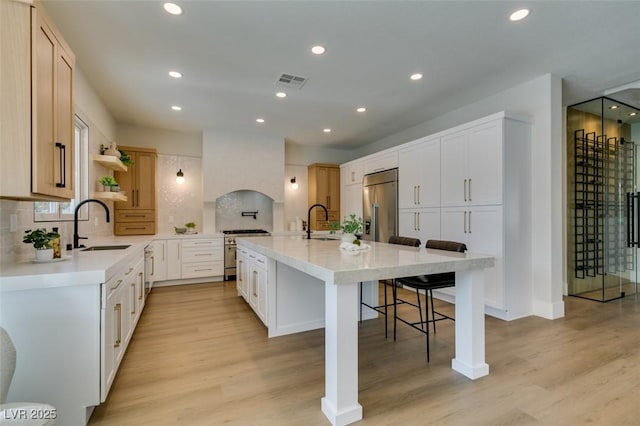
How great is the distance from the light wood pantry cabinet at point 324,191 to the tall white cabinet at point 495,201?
297 cm

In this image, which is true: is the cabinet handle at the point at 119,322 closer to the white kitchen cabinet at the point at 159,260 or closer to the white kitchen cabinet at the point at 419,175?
the white kitchen cabinet at the point at 159,260

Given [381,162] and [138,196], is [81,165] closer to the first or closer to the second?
[138,196]

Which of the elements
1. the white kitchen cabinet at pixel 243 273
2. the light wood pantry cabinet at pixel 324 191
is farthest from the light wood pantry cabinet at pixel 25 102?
the light wood pantry cabinet at pixel 324 191

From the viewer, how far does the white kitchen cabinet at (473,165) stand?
11.2 feet

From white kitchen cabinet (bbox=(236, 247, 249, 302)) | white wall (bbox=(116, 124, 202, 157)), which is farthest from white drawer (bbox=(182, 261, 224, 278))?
white wall (bbox=(116, 124, 202, 157))

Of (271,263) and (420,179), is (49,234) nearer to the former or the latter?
(271,263)

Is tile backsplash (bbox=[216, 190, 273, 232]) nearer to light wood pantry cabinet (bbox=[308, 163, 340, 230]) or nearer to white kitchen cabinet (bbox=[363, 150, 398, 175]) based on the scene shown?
light wood pantry cabinet (bbox=[308, 163, 340, 230])

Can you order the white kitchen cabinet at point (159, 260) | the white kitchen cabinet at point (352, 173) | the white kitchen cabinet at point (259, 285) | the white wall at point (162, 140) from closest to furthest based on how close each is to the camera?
the white kitchen cabinet at point (259, 285) < the white kitchen cabinet at point (159, 260) < the white wall at point (162, 140) < the white kitchen cabinet at point (352, 173)

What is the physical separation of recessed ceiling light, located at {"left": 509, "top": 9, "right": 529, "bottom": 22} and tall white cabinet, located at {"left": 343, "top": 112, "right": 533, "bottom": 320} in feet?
3.56

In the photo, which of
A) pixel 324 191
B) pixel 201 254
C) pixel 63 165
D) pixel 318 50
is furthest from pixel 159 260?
pixel 318 50

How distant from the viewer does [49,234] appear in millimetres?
2000

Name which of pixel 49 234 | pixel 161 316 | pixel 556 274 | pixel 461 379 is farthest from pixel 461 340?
pixel 161 316

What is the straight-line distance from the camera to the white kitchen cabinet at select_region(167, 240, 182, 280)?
16.6 feet

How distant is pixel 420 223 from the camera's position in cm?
448
